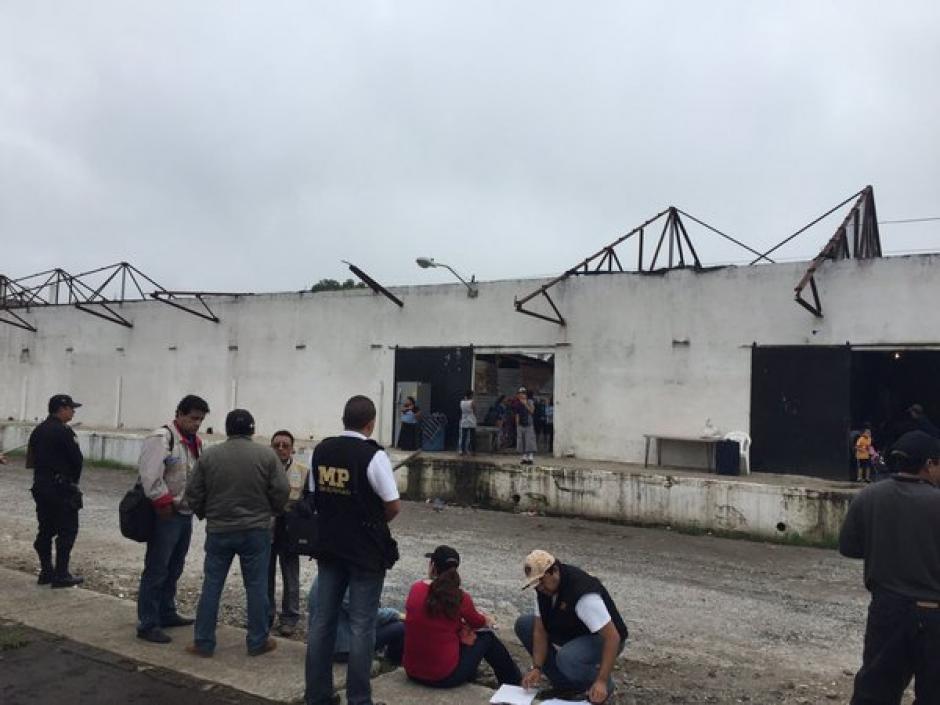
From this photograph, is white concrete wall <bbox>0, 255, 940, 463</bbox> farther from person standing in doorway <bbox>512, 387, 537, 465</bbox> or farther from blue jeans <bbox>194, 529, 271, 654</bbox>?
blue jeans <bbox>194, 529, 271, 654</bbox>

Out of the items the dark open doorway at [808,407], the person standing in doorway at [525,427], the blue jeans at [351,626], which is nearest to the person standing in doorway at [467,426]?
the person standing in doorway at [525,427]

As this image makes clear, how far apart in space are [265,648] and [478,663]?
5.02 feet

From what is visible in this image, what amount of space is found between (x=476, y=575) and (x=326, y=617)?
4.56m

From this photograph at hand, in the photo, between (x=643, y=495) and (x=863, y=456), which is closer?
(x=643, y=495)

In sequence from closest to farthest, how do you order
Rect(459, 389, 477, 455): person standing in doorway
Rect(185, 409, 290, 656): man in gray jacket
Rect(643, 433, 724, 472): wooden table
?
Rect(185, 409, 290, 656): man in gray jacket → Rect(643, 433, 724, 472): wooden table → Rect(459, 389, 477, 455): person standing in doorway

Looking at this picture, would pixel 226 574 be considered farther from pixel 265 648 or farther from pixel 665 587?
pixel 665 587

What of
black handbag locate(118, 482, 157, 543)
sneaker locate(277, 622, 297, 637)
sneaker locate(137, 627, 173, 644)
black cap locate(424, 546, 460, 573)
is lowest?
sneaker locate(277, 622, 297, 637)

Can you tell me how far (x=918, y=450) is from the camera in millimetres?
3660

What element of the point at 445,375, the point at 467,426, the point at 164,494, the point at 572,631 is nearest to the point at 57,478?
the point at 164,494

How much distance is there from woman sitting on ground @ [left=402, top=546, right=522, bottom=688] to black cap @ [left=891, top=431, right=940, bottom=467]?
2.53m

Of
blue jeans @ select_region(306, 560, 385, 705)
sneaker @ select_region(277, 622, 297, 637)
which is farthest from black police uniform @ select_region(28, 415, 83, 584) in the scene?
blue jeans @ select_region(306, 560, 385, 705)

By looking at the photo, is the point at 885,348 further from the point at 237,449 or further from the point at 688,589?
the point at 237,449

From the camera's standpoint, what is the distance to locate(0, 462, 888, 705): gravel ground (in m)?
5.54

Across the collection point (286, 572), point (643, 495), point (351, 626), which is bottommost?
point (643, 495)
